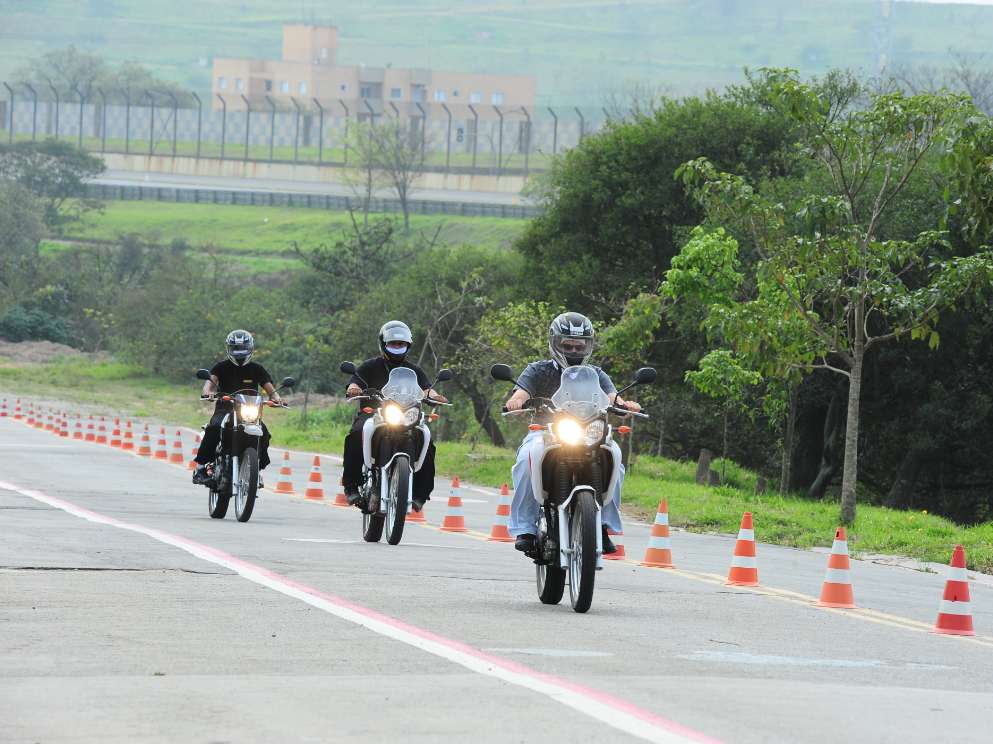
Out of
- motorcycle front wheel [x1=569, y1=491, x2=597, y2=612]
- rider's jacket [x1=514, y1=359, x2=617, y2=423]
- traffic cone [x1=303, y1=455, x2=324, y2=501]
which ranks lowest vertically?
traffic cone [x1=303, y1=455, x2=324, y2=501]

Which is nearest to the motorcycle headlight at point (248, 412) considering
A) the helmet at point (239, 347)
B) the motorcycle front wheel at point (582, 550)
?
the helmet at point (239, 347)

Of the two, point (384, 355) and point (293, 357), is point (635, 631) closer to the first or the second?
point (384, 355)

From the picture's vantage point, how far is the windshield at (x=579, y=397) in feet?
39.5

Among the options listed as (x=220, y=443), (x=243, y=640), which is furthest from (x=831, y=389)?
(x=243, y=640)

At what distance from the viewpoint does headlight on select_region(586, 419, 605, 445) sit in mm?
12016

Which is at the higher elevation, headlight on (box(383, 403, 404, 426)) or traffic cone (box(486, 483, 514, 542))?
headlight on (box(383, 403, 404, 426))

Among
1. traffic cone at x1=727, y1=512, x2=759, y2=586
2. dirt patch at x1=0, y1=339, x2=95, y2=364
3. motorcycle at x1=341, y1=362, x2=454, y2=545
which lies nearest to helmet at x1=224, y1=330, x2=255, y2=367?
motorcycle at x1=341, y1=362, x2=454, y2=545

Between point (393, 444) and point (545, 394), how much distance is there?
502 cm

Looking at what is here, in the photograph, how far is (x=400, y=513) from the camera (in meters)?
17.5

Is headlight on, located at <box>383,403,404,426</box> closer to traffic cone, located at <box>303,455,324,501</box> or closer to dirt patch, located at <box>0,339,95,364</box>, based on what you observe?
traffic cone, located at <box>303,455,324,501</box>

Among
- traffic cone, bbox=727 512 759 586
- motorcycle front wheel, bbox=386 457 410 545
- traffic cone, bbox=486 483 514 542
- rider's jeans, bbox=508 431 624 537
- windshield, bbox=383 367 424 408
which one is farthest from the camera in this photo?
traffic cone, bbox=486 483 514 542

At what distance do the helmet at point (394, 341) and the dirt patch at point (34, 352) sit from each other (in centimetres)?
7360

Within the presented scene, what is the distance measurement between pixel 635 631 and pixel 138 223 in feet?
379

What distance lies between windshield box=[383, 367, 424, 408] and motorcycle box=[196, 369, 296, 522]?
96.9 inches
